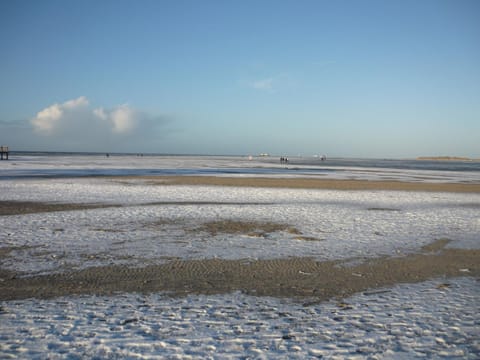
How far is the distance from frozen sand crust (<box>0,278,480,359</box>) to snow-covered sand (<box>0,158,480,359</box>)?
0.02 meters

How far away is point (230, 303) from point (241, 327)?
36.9 inches

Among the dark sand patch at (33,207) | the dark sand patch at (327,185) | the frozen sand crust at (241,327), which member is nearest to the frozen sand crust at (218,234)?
the dark sand patch at (33,207)

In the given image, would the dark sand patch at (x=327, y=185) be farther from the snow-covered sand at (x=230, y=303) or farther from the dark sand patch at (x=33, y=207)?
the dark sand patch at (x=33, y=207)

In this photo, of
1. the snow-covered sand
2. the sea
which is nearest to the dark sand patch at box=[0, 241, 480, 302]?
the snow-covered sand

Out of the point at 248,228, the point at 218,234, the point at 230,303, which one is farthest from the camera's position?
the point at 248,228

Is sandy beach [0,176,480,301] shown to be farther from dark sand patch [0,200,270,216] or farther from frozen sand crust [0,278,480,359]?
dark sand patch [0,200,270,216]

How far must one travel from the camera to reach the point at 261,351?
4820mm

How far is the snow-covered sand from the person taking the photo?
4.94 m

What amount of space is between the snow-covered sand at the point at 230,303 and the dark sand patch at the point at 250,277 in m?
0.38

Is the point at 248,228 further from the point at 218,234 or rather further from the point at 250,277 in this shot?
the point at 250,277

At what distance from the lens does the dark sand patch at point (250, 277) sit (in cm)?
696

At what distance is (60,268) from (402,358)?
22.7 ft

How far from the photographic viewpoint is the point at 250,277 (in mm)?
7785

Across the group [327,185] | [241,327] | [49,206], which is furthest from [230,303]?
[327,185]
